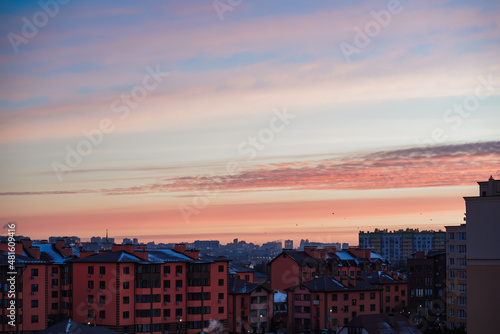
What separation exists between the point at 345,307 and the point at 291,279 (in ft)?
39.3

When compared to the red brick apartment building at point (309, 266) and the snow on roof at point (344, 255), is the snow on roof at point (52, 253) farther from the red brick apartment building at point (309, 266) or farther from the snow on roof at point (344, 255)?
the snow on roof at point (344, 255)

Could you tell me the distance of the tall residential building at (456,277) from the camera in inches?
2603

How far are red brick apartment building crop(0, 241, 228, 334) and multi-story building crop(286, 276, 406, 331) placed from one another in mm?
11301

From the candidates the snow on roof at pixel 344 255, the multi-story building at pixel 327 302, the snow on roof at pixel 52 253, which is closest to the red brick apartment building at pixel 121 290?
the snow on roof at pixel 52 253

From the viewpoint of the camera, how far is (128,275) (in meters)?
60.7

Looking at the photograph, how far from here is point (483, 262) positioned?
102ft

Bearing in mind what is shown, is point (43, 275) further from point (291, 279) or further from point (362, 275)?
point (362, 275)

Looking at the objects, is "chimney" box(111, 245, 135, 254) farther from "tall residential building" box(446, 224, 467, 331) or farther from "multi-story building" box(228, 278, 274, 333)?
"tall residential building" box(446, 224, 467, 331)

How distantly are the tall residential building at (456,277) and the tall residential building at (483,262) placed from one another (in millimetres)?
35739

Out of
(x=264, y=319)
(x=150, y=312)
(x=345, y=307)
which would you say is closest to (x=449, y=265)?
(x=345, y=307)

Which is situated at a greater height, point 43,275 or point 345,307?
point 43,275

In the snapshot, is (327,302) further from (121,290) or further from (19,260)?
(19,260)

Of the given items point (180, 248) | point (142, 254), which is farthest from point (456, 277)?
point (142, 254)

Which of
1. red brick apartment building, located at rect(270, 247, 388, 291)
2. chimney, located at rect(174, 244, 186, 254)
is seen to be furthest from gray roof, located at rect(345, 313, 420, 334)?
red brick apartment building, located at rect(270, 247, 388, 291)
